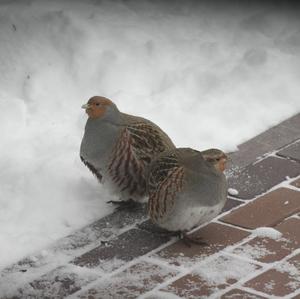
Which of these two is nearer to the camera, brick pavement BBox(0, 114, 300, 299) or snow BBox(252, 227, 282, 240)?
brick pavement BBox(0, 114, 300, 299)

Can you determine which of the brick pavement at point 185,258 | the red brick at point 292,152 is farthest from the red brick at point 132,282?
the red brick at point 292,152

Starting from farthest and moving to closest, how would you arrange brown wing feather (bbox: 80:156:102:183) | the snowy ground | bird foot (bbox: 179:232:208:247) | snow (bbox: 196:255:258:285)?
the snowy ground → brown wing feather (bbox: 80:156:102:183) → bird foot (bbox: 179:232:208:247) → snow (bbox: 196:255:258:285)

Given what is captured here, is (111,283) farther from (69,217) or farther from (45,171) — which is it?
(45,171)

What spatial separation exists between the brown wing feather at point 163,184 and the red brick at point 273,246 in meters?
0.43

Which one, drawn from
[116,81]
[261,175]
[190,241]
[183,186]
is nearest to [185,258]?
[190,241]

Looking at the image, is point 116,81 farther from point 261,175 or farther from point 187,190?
point 187,190

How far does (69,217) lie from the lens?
5.66 m

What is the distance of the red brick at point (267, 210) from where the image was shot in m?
5.62

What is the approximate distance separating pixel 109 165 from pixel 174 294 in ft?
3.35

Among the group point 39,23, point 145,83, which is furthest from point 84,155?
point 39,23

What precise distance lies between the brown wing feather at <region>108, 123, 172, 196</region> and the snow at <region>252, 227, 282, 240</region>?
679 mm

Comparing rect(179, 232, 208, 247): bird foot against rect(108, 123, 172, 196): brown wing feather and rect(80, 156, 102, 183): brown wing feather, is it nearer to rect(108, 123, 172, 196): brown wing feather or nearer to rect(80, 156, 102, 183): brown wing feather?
rect(108, 123, 172, 196): brown wing feather

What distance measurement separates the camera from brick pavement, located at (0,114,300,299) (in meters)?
5.01

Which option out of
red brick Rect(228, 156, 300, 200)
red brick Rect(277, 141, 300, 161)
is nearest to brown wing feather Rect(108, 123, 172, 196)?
red brick Rect(228, 156, 300, 200)
